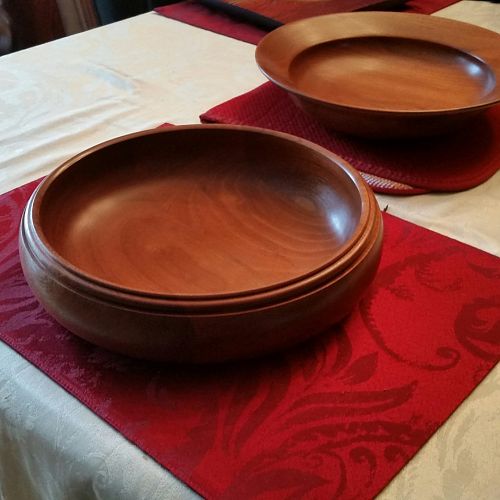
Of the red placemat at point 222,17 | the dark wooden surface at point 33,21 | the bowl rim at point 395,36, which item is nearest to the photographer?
the bowl rim at point 395,36

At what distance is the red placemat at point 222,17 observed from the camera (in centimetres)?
114

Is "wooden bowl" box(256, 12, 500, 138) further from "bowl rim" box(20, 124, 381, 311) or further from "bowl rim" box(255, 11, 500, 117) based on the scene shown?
"bowl rim" box(20, 124, 381, 311)

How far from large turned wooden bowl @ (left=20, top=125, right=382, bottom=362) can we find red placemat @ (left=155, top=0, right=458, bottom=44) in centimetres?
58

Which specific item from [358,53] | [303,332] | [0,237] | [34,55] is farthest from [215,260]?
[34,55]

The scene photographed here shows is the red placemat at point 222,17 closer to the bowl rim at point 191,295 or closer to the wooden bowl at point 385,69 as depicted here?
the wooden bowl at point 385,69

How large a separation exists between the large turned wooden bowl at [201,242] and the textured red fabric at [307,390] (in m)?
0.03

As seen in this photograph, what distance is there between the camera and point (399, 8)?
1255 mm

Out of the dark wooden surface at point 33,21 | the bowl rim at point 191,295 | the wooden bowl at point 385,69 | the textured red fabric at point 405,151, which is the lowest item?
the dark wooden surface at point 33,21

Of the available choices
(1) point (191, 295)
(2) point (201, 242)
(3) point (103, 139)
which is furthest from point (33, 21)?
(1) point (191, 295)

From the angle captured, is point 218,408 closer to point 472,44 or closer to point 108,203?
point 108,203

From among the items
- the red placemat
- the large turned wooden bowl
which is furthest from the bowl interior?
the red placemat

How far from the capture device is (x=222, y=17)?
120 cm

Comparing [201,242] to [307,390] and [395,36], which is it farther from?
[395,36]

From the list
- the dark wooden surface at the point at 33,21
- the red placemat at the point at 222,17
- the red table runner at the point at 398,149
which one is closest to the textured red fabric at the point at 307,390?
the red table runner at the point at 398,149
